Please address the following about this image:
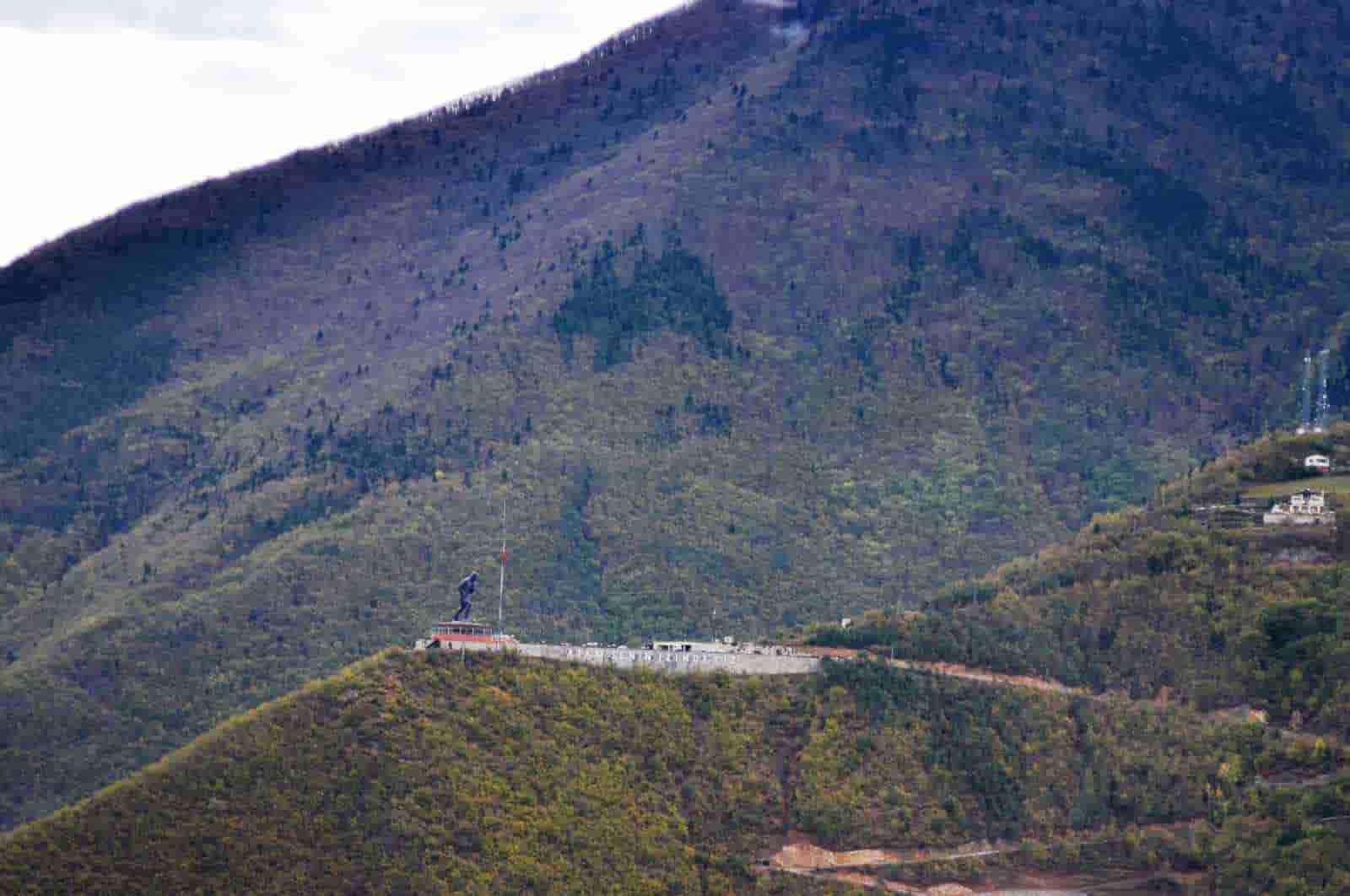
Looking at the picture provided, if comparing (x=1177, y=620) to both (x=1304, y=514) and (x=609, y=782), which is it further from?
(x=609, y=782)

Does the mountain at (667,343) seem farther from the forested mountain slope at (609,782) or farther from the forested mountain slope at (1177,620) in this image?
the forested mountain slope at (609,782)

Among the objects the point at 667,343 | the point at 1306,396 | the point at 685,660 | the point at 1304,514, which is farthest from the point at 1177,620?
the point at 667,343

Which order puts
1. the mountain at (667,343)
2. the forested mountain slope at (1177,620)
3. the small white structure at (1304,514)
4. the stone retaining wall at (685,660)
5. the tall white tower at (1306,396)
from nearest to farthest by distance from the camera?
the stone retaining wall at (685,660), the forested mountain slope at (1177,620), the small white structure at (1304,514), the mountain at (667,343), the tall white tower at (1306,396)

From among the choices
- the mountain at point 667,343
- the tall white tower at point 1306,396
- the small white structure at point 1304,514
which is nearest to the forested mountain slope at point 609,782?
the small white structure at point 1304,514

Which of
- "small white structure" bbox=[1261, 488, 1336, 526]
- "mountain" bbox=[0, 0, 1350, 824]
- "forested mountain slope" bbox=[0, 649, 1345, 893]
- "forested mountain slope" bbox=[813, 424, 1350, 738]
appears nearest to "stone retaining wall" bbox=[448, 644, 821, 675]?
"forested mountain slope" bbox=[0, 649, 1345, 893]

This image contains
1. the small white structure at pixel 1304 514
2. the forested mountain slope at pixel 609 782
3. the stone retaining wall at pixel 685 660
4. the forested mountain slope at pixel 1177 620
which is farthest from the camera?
the small white structure at pixel 1304 514

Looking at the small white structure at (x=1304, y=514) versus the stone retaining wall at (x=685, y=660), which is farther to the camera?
the small white structure at (x=1304, y=514)

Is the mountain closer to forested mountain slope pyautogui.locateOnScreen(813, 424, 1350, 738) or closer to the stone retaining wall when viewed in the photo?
forested mountain slope pyautogui.locateOnScreen(813, 424, 1350, 738)
